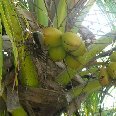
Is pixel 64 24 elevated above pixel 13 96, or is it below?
above

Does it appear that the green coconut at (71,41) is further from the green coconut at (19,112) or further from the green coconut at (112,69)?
the green coconut at (19,112)

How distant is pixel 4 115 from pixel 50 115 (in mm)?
199

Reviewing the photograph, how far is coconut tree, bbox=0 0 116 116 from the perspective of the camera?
1171 millimetres

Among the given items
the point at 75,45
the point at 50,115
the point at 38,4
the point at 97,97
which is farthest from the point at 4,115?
the point at 97,97

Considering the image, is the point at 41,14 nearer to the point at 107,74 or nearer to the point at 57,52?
the point at 57,52

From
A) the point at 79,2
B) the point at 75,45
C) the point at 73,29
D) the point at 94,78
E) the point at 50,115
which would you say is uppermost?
the point at 79,2

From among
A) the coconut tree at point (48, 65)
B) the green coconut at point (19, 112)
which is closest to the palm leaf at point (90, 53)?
the coconut tree at point (48, 65)

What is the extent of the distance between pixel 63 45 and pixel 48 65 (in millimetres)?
224

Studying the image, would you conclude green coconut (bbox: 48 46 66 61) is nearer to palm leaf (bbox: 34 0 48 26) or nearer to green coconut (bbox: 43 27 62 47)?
green coconut (bbox: 43 27 62 47)

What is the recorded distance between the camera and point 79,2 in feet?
5.03

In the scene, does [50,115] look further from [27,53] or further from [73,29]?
[73,29]

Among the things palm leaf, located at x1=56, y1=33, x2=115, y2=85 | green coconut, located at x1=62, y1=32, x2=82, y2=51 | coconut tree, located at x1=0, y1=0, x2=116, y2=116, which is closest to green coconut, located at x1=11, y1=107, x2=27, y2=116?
coconut tree, located at x1=0, y1=0, x2=116, y2=116

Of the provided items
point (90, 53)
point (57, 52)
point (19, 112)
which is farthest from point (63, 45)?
point (19, 112)

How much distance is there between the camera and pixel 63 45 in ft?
3.80
